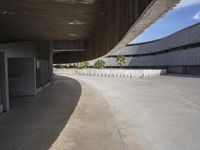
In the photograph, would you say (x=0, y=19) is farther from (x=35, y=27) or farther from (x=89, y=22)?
(x=89, y=22)

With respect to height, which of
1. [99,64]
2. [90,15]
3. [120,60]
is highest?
[90,15]

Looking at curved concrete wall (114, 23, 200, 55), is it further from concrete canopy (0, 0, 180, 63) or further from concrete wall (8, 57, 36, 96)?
concrete wall (8, 57, 36, 96)

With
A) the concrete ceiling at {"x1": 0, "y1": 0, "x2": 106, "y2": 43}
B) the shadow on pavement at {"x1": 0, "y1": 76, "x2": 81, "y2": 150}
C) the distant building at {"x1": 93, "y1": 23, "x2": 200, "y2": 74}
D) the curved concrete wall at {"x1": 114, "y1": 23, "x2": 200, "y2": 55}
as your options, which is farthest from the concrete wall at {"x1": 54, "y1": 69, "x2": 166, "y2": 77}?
the shadow on pavement at {"x1": 0, "y1": 76, "x2": 81, "y2": 150}

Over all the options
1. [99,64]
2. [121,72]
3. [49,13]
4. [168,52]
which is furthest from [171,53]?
[49,13]

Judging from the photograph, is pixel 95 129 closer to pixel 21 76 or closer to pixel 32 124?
pixel 32 124

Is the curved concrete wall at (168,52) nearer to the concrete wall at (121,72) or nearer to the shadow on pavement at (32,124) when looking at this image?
the concrete wall at (121,72)

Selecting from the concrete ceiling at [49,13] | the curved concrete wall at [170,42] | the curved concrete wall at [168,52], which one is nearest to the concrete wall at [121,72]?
the curved concrete wall at [168,52]

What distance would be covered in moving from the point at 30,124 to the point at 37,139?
72.2 inches

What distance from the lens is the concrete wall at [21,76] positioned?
52.1 ft

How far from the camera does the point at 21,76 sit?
1599 cm

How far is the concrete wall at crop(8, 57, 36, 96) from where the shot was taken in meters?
15.9

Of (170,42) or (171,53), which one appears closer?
(171,53)

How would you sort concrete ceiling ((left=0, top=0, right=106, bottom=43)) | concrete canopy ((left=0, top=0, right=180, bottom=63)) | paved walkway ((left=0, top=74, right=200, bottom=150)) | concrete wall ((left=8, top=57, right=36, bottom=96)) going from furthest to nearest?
concrete wall ((left=8, top=57, right=36, bottom=96))
concrete ceiling ((left=0, top=0, right=106, bottom=43))
paved walkway ((left=0, top=74, right=200, bottom=150))
concrete canopy ((left=0, top=0, right=180, bottom=63))

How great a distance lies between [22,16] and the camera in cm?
1392
